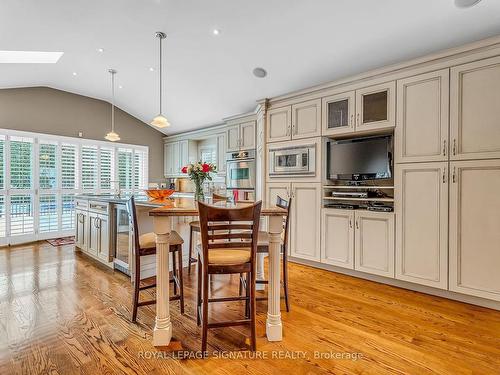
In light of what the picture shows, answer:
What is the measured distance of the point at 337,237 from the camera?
11.5ft

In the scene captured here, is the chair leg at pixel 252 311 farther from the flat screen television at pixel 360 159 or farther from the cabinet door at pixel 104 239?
the cabinet door at pixel 104 239

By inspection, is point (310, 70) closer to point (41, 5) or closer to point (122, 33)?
point (122, 33)

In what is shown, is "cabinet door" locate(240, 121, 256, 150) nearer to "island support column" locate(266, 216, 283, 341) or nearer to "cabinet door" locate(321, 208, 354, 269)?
"cabinet door" locate(321, 208, 354, 269)

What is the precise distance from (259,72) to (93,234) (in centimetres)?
335

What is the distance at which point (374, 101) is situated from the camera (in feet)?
10.5

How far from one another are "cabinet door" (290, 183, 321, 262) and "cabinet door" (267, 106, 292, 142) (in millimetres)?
766

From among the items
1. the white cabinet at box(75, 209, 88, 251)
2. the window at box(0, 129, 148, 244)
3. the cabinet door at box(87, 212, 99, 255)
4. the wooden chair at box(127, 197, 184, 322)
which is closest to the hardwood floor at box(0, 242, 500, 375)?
the wooden chair at box(127, 197, 184, 322)

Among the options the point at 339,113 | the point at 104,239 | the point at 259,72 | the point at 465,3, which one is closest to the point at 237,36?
the point at 259,72

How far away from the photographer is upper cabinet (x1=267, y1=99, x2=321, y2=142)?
3.69 m

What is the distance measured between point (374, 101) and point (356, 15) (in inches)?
38.9

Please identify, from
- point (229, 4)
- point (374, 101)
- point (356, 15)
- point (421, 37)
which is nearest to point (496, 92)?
point (421, 37)

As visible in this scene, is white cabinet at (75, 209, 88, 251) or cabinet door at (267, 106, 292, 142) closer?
cabinet door at (267, 106, 292, 142)

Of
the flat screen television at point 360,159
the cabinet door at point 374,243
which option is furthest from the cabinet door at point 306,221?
the cabinet door at point 374,243

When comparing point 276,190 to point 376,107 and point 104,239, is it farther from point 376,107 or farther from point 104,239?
point 104,239
